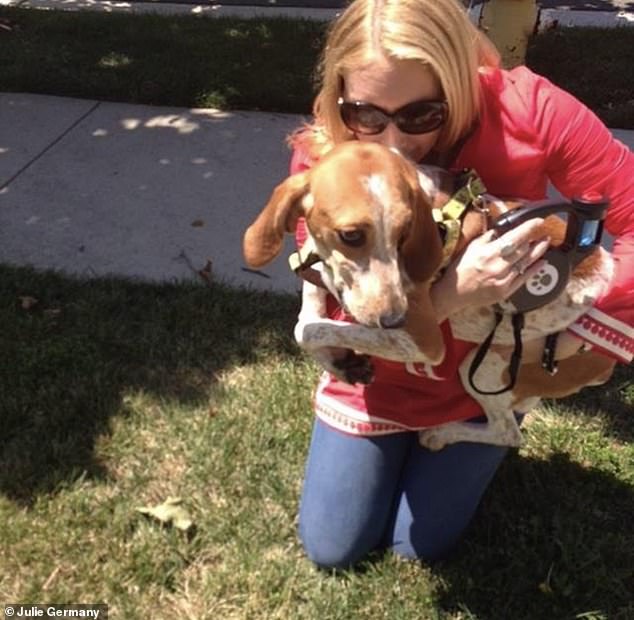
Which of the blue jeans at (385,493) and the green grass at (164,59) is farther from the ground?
the blue jeans at (385,493)

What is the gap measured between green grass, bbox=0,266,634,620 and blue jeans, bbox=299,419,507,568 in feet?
0.31

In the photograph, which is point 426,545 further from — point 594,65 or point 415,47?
point 594,65

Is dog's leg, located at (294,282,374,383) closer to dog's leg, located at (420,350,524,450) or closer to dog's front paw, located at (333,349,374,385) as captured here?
dog's front paw, located at (333,349,374,385)

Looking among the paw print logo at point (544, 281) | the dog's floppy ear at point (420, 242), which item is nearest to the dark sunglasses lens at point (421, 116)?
the dog's floppy ear at point (420, 242)

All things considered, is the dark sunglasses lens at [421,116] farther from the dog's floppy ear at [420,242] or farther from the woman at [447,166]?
the dog's floppy ear at [420,242]

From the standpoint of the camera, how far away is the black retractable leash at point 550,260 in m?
2.23

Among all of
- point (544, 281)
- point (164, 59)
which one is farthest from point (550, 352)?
point (164, 59)

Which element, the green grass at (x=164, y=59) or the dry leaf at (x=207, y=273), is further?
the green grass at (x=164, y=59)

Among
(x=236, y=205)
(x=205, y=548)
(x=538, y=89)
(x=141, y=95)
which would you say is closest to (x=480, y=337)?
(x=538, y=89)

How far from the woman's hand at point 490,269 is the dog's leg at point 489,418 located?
0.28 metres

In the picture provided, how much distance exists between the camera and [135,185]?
5148mm

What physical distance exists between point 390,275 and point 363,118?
0.53 m

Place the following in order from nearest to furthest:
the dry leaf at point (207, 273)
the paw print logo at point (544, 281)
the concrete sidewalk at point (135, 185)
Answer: the paw print logo at point (544, 281) < the dry leaf at point (207, 273) < the concrete sidewalk at point (135, 185)

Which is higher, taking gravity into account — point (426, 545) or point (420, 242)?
point (420, 242)
